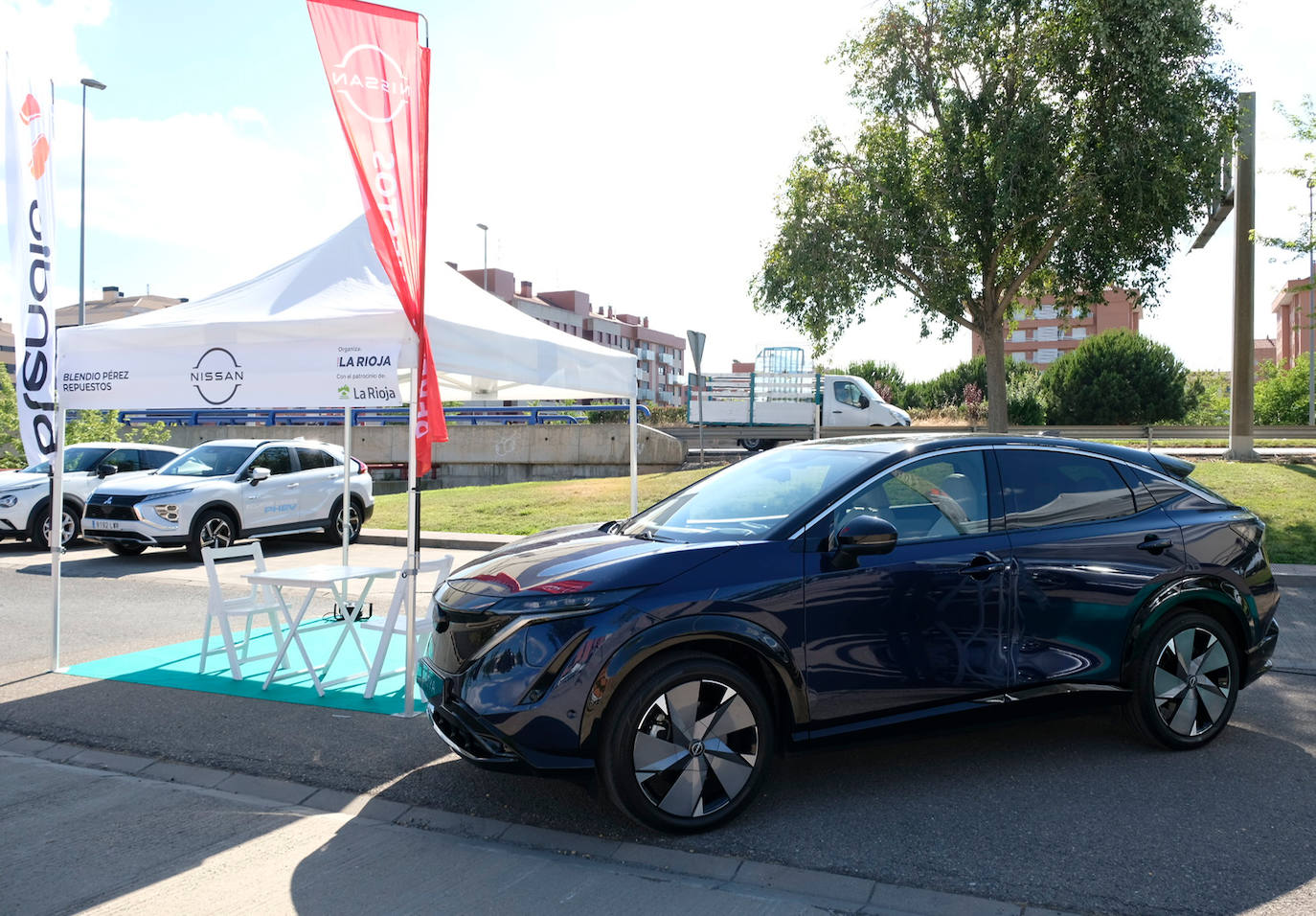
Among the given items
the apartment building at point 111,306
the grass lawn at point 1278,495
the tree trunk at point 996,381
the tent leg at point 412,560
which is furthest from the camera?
the apartment building at point 111,306

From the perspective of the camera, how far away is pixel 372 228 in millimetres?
5773

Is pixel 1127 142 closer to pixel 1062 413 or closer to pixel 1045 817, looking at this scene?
pixel 1045 817

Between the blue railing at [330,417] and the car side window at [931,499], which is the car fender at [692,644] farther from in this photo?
the blue railing at [330,417]

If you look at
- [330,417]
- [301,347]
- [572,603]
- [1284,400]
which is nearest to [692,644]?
[572,603]

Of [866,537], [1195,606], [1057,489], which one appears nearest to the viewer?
[866,537]

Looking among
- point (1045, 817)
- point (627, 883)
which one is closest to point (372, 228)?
point (627, 883)

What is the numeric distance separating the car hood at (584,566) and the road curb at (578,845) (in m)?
0.95

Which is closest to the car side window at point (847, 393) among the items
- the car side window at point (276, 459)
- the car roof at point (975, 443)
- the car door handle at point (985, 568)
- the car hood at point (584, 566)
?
the car side window at point (276, 459)

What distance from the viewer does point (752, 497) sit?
15.5ft

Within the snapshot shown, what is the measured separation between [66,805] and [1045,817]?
4.15 m

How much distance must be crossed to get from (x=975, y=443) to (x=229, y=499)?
11543mm

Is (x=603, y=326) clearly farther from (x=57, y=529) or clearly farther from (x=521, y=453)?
(x=57, y=529)

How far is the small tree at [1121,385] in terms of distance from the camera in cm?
4588

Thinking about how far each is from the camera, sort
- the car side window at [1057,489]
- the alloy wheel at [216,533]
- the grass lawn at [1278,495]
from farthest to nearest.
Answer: the alloy wheel at [216,533] → the grass lawn at [1278,495] → the car side window at [1057,489]
